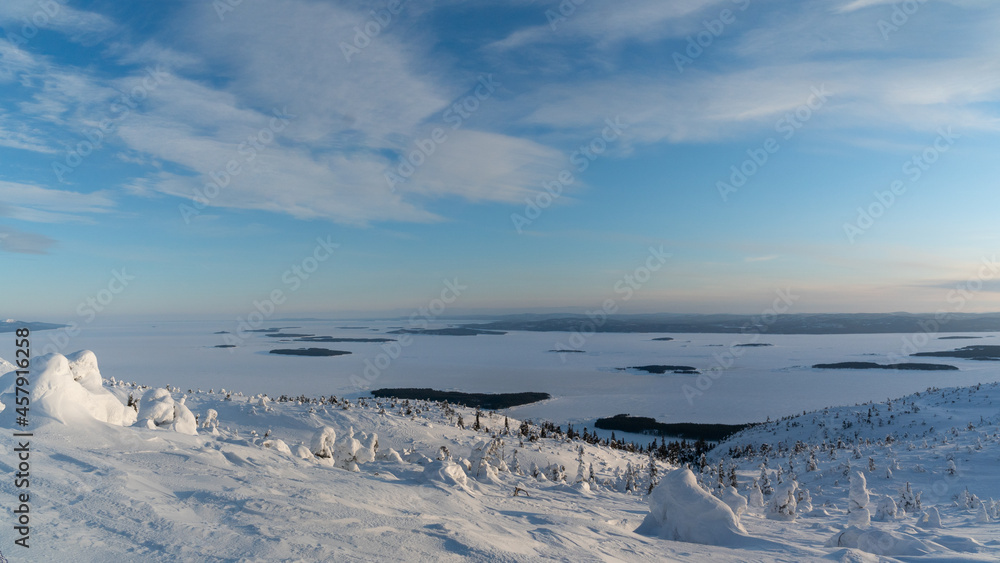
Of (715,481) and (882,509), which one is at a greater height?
(882,509)

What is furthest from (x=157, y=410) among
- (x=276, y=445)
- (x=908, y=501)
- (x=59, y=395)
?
(x=908, y=501)

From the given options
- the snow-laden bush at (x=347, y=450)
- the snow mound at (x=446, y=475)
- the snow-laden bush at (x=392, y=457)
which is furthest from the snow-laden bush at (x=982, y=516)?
the snow-laden bush at (x=347, y=450)

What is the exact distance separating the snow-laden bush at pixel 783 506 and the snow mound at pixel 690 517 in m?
3.07

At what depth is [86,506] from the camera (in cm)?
429

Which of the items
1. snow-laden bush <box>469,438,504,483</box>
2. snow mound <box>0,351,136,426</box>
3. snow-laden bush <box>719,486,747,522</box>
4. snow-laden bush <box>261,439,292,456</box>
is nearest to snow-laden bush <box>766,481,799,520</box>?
snow-laden bush <box>719,486,747,522</box>

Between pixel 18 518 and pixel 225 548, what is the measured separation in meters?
1.63

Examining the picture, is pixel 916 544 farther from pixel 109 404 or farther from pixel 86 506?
pixel 109 404

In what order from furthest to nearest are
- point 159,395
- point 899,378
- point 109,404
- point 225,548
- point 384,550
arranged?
point 899,378, point 159,395, point 109,404, point 384,550, point 225,548

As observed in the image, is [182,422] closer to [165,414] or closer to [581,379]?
[165,414]

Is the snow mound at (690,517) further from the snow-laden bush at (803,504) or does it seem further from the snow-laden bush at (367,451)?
the snow-laden bush at (367,451)

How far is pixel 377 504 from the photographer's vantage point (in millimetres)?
5703

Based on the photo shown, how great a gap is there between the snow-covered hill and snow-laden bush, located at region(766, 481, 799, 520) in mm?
35

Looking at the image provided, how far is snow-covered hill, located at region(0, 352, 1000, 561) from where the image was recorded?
411 cm

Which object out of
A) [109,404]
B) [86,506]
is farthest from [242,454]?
[86,506]
